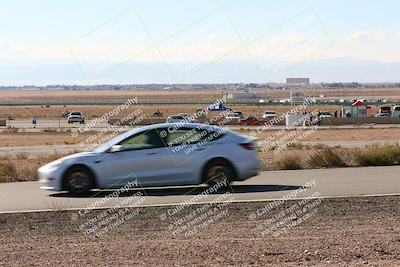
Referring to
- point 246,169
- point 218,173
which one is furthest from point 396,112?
point 218,173

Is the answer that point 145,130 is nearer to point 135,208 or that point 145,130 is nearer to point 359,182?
point 135,208

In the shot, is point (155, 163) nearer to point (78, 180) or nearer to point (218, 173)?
point (218, 173)

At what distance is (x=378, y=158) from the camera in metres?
22.3

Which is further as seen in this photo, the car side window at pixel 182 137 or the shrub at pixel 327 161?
the shrub at pixel 327 161

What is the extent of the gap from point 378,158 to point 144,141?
8.79 m

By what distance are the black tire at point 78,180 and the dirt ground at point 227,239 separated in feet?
9.03

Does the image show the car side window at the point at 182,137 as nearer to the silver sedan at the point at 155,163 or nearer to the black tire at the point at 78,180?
the silver sedan at the point at 155,163

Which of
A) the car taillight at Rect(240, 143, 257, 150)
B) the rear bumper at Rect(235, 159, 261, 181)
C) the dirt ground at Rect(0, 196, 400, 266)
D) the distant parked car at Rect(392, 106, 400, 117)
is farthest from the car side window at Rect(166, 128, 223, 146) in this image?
the distant parked car at Rect(392, 106, 400, 117)

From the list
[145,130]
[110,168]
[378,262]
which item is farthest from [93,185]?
[378,262]

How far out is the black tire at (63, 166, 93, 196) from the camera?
15.8 m

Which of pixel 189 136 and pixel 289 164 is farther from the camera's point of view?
pixel 289 164

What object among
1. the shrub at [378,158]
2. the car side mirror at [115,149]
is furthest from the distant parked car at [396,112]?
the car side mirror at [115,149]

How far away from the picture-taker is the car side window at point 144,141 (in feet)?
52.5

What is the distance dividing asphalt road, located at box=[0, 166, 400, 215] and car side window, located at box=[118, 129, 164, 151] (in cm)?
93
